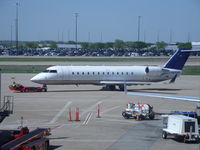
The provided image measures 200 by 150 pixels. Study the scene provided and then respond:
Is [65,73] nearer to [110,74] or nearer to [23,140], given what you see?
[110,74]

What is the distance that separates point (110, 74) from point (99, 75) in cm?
142

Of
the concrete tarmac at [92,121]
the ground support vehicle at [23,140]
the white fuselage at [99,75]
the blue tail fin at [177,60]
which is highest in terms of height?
the blue tail fin at [177,60]

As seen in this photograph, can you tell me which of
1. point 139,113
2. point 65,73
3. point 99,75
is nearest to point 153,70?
point 99,75

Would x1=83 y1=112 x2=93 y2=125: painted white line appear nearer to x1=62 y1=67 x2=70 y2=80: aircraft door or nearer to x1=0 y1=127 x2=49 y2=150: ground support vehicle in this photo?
x1=0 y1=127 x2=49 y2=150: ground support vehicle

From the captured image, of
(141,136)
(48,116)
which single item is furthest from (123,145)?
(48,116)

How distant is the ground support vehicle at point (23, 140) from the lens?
18.2m

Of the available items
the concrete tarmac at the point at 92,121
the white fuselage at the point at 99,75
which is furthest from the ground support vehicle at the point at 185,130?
the white fuselage at the point at 99,75

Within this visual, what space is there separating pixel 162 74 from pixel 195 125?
28.9 meters

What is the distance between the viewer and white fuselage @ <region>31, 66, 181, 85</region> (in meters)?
49.7

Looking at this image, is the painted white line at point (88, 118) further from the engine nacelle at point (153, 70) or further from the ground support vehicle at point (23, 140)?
the engine nacelle at point (153, 70)

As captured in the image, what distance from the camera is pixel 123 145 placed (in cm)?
2300

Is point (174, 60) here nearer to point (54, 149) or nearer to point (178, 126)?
point (178, 126)

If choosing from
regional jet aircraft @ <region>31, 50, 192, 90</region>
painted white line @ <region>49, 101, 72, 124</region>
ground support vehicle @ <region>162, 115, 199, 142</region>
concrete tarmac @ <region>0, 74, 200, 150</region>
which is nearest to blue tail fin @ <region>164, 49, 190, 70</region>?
regional jet aircraft @ <region>31, 50, 192, 90</region>

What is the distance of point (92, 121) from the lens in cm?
3059
